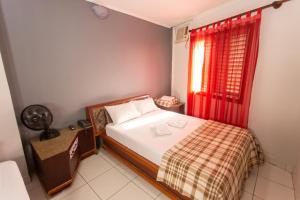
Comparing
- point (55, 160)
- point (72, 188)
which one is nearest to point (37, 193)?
point (72, 188)

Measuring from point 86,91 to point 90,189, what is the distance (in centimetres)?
135

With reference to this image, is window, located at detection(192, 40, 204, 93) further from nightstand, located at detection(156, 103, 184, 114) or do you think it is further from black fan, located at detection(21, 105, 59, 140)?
black fan, located at detection(21, 105, 59, 140)

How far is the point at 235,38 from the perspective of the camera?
2.14 m

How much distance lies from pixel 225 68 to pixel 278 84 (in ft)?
2.33

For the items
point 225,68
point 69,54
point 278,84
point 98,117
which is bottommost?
point 98,117

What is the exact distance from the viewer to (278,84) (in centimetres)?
190

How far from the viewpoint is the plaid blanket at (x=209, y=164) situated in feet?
3.77

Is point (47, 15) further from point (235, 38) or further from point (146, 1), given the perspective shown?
point (235, 38)

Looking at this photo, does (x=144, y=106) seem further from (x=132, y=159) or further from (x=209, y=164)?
(x=209, y=164)

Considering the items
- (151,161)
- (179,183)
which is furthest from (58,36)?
(179,183)

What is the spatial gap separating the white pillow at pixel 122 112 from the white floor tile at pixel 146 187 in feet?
2.85

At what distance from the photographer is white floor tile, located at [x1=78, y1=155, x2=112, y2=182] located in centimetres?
187

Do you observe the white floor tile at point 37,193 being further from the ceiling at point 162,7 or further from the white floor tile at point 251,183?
the ceiling at point 162,7

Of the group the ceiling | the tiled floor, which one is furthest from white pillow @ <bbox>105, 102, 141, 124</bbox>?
the ceiling
